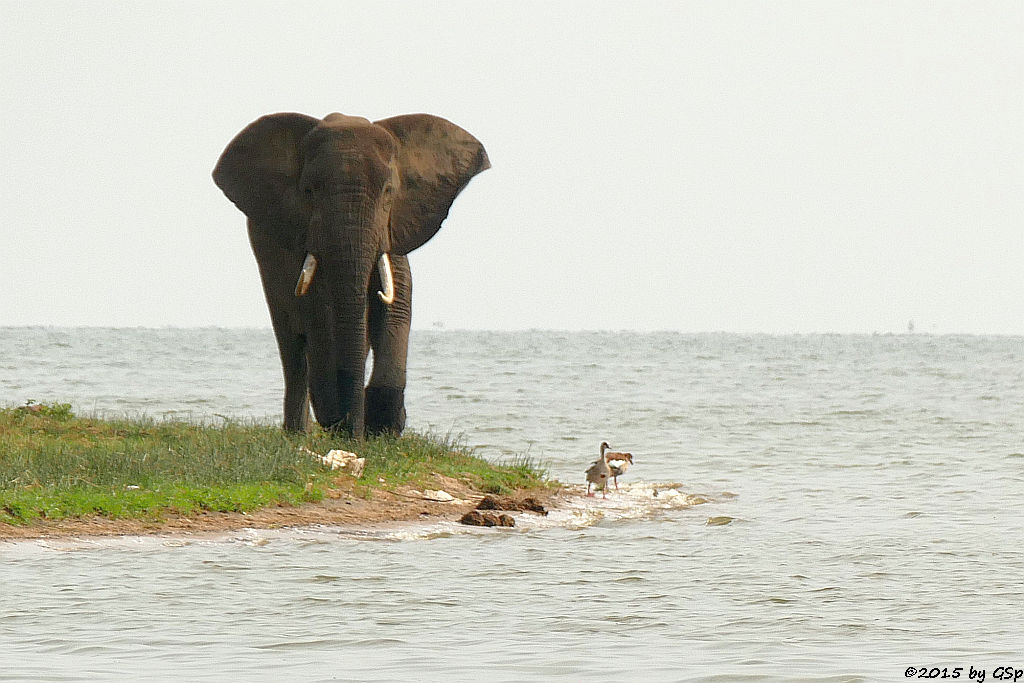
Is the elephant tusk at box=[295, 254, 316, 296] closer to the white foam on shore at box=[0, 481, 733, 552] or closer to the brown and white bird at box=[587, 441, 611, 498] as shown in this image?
the white foam on shore at box=[0, 481, 733, 552]

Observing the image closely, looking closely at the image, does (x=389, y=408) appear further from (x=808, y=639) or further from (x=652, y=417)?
(x=652, y=417)

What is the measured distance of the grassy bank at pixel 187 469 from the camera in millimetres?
13133

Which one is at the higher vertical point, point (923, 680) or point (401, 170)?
point (401, 170)

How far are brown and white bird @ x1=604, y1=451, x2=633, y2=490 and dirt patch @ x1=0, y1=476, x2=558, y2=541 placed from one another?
45.7 inches

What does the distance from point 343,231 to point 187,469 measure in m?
2.64

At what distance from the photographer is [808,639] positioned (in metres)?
9.52

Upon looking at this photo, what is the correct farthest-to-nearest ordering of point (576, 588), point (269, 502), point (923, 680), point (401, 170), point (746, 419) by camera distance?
point (746, 419)
point (401, 170)
point (269, 502)
point (576, 588)
point (923, 680)

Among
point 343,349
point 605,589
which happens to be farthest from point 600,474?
point 605,589

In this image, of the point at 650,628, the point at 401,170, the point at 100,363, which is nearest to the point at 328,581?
the point at 650,628

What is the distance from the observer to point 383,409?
16.1m

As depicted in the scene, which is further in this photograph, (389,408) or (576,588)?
(389,408)

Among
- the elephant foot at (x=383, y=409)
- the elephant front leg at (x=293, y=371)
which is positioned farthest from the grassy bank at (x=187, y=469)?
the elephant front leg at (x=293, y=371)

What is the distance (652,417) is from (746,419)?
1.85 m

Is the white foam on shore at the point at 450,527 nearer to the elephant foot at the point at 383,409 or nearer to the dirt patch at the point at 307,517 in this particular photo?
the dirt patch at the point at 307,517
